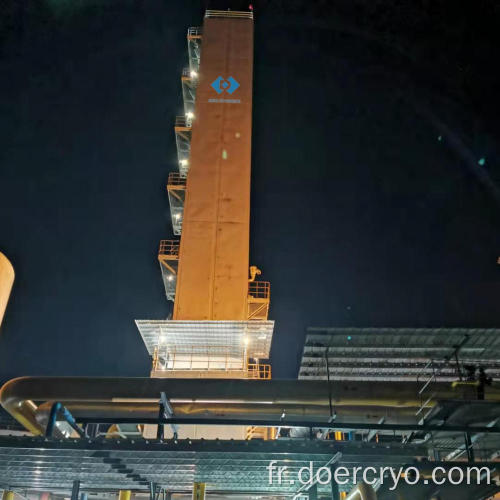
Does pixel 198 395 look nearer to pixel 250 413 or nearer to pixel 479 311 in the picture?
pixel 250 413

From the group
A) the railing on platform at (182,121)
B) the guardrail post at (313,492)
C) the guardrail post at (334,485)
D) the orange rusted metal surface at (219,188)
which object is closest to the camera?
the guardrail post at (334,485)

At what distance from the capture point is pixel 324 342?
17812 mm

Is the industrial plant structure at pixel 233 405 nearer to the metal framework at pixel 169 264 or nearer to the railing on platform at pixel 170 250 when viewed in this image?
the railing on platform at pixel 170 250

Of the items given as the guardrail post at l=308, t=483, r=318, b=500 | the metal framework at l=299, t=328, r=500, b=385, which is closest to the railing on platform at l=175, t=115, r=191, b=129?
the metal framework at l=299, t=328, r=500, b=385

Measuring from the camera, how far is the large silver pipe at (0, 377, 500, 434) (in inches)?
427

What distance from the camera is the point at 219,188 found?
2289 centimetres

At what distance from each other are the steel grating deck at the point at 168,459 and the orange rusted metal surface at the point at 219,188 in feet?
35.7

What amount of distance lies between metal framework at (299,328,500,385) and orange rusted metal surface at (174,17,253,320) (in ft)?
12.2

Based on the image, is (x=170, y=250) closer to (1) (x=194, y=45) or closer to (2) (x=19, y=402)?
(1) (x=194, y=45)

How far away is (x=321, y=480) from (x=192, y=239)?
1442cm

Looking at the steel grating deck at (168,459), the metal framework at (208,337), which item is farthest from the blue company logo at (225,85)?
the steel grating deck at (168,459)

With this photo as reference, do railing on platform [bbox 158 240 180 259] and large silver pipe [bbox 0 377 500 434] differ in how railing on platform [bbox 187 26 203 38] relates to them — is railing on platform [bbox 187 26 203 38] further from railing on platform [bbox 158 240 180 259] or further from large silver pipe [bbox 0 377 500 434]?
large silver pipe [bbox 0 377 500 434]

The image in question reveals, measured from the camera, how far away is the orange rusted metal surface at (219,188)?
20391 millimetres

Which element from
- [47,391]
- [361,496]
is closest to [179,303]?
[47,391]
